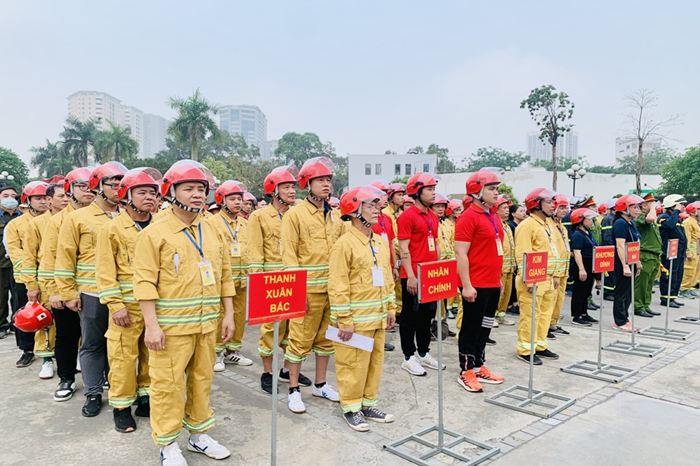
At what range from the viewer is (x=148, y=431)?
4.12m

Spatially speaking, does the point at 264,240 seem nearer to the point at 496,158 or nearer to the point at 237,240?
the point at 237,240

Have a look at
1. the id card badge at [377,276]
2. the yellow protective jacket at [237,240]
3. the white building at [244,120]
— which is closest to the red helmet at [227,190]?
the yellow protective jacket at [237,240]

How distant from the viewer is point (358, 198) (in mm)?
4246

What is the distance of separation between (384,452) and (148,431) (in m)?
2.01

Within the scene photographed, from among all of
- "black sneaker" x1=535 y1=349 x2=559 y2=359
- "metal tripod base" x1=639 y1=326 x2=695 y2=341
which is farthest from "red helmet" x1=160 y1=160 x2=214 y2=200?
"metal tripod base" x1=639 y1=326 x2=695 y2=341

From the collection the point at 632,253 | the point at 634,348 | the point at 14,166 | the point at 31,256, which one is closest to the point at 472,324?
the point at 634,348

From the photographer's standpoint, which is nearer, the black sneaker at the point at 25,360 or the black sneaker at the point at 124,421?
the black sneaker at the point at 124,421

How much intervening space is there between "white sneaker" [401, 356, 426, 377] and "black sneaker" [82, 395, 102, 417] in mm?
3238

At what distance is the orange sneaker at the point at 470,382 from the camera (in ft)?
16.8

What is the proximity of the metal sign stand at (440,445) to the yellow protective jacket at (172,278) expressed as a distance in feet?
5.71

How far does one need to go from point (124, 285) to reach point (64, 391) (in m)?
1.70

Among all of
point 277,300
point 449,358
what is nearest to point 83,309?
point 277,300

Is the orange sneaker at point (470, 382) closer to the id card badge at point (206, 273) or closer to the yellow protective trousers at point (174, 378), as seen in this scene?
the yellow protective trousers at point (174, 378)

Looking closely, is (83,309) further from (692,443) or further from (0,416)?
(692,443)
